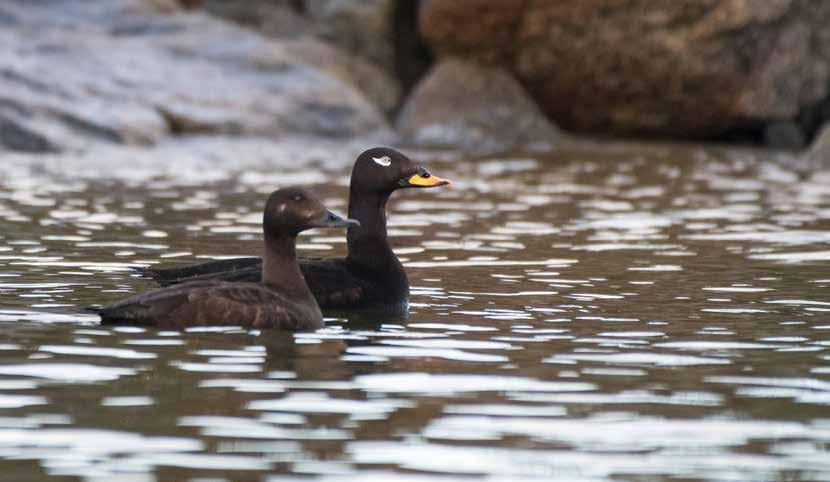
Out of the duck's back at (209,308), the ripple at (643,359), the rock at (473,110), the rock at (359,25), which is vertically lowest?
the ripple at (643,359)

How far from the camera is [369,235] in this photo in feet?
32.4

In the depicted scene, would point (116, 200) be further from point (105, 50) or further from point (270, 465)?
point (270, 465)

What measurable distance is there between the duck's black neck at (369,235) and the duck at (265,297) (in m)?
0.94

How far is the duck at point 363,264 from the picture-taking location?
30.8ft

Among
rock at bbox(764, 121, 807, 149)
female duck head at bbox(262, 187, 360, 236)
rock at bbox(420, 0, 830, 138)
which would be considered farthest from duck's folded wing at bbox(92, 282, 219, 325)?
rock at bbox(764, 121, 807, 149)

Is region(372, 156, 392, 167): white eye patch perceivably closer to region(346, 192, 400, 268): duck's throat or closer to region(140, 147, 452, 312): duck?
region(140, 147, 452, 312): duck

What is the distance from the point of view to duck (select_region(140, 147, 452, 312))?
9375 mm

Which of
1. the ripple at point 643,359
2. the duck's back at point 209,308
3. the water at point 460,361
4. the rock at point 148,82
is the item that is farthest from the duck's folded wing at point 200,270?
the rock at point 148,82

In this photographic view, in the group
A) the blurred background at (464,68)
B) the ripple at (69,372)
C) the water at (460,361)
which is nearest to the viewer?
the water at (460,361)

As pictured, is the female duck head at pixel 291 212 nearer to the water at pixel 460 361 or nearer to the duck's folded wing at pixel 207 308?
the duck's folded wing at pixel 207 308

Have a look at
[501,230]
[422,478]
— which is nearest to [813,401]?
[422,478]

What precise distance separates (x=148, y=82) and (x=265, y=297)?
13657mm

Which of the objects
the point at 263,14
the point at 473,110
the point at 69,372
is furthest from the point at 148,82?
the point at 69,372

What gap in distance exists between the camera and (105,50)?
21.8 m
